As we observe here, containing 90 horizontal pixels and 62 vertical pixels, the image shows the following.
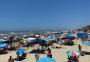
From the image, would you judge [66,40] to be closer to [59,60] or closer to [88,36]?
[88,36]

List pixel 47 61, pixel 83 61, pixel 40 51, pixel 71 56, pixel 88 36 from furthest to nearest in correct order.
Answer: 1. pixel 88 36
2. pixel 40 51
3. pixel 83 61
4. pixel 71 56
5. pixel 47 61

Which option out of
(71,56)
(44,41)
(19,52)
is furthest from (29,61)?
(44,41)

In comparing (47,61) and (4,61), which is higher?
(47,61)

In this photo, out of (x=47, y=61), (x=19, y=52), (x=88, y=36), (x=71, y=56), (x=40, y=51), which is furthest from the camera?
(x=88, y=36)

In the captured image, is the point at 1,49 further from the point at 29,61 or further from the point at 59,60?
the point at 59,60

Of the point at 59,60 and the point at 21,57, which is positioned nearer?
the point at 59,60

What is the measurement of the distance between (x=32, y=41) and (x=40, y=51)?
6312mm

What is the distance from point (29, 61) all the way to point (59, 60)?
2.75 m

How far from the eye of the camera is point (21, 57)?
18641mm

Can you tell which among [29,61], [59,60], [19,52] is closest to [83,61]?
[59,60]

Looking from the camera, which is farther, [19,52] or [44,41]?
[44,41]

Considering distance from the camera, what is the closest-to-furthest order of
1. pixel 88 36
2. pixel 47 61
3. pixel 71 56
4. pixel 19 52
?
pixel 47 61 < pixel 71 56 < pixel 19 52 < pixel 88 36

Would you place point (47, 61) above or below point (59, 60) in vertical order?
above

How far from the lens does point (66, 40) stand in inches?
1241
